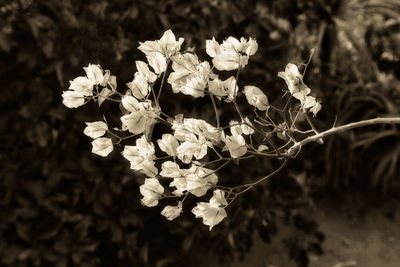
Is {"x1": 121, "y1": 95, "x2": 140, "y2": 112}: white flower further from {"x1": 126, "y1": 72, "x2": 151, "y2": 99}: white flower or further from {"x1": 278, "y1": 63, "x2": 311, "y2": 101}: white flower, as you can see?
{"x1": 278, "y1": 63, "x2": 311, "y2": 101}: white flower

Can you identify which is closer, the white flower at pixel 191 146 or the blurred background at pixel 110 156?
the white flower at pixel 191 146

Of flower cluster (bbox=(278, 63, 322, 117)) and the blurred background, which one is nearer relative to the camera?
flower cluster (bbox=(278, 63, 322, 117))

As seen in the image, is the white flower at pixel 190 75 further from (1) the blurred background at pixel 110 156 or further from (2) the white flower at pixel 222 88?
(1) the blurred background at pixel 110 156

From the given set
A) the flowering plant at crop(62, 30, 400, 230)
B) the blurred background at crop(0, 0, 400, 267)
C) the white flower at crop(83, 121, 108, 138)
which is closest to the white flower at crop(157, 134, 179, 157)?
the flowering plant at crop(62, 30, 400, 230)

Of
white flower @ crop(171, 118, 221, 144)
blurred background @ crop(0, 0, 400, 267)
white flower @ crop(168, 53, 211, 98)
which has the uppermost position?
white flower @ crop(168, 53, 211, 98)

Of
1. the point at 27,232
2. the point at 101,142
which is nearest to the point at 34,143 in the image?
the point at 27,232

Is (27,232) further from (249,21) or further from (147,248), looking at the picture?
(249,21)

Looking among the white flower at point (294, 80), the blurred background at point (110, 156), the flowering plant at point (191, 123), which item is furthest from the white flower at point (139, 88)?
the blurred background at point (110, 156)
